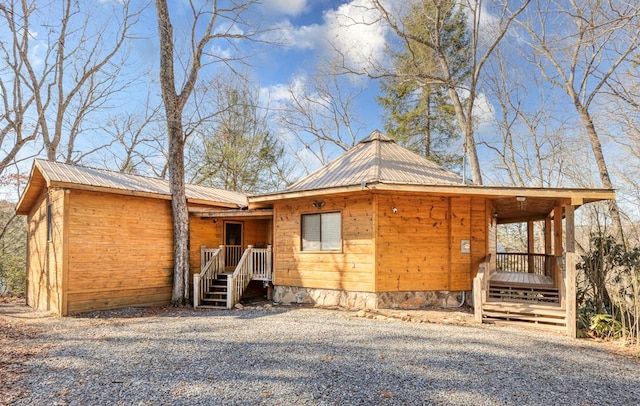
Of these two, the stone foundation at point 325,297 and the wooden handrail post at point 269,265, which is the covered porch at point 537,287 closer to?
the stone foundation at point 325,297

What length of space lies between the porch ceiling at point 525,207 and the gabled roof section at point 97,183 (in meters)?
8.22

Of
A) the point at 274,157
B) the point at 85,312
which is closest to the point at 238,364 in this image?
the point at 85,312

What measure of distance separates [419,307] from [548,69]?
12.4 meters

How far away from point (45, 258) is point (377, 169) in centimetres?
948

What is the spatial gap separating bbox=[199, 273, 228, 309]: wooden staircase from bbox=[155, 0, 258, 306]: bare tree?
621 mm

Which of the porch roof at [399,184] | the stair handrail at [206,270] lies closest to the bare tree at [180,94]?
the stair handrail at [206,270]

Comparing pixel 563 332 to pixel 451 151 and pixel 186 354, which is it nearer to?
pixel 186 354

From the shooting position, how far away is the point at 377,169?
33.4ft

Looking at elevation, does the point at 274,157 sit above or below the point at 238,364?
above

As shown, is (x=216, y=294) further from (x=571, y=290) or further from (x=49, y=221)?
(x=571, y=290)

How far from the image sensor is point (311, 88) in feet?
70.7

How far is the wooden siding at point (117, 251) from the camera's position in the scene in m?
9.14

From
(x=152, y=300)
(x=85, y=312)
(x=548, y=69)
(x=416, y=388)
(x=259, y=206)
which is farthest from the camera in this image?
(x=548, y=69)

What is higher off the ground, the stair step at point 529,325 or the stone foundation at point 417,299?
the stone foundation at point 417,299
